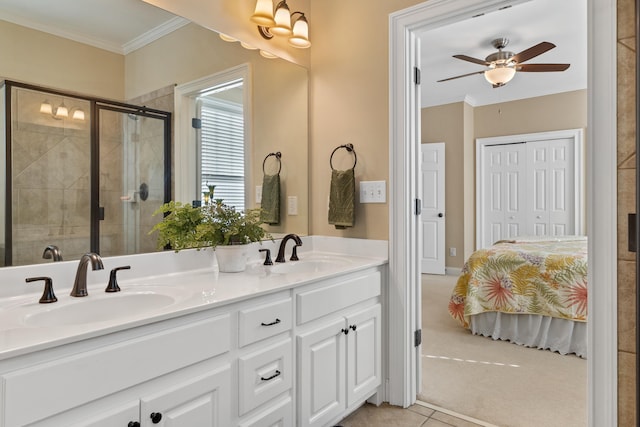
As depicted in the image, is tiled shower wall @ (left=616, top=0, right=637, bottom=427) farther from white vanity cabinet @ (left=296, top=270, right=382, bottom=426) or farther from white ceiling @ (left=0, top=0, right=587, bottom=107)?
white ceiling @ (left=0, top=0, right=587, bottom=107)

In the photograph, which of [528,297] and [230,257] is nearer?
[230,257]

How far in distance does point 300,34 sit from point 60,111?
1360 mm

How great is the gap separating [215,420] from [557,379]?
2246 millimetres

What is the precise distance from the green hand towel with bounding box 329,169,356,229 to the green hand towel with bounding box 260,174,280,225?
0.33 metres

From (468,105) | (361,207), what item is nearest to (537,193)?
(468,105)

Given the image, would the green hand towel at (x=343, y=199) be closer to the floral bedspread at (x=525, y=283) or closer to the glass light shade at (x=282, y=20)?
the glass light shade at (x=282, y=20)

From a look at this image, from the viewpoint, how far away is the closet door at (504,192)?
18.5 feet

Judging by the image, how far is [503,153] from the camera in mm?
5746

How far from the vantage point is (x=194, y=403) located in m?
1.21

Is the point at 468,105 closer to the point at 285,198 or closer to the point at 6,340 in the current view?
the point at 285,198

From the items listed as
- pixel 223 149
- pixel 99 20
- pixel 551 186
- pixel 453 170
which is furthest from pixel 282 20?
pixel 551 186

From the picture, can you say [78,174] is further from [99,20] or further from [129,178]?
[99,20]

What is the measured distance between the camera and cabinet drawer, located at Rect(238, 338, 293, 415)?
1367mm

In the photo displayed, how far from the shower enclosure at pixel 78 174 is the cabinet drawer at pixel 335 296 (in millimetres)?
721
